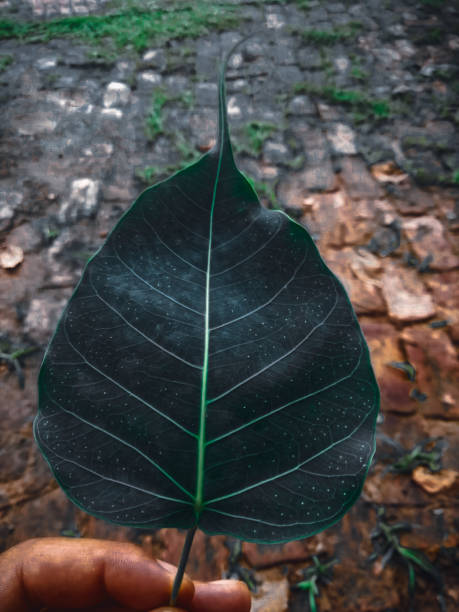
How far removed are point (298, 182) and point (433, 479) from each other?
1387 mm

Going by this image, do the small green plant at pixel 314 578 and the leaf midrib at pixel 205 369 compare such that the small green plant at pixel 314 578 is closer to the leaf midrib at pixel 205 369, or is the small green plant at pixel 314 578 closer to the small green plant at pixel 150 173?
the leaf midrib at pixel 205 369

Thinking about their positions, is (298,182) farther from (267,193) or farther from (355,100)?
(355,100)

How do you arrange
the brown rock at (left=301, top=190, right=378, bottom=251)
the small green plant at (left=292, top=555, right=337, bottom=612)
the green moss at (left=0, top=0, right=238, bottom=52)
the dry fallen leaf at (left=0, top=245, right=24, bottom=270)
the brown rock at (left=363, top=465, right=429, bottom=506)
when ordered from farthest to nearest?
the green moss at (left=0, top=0, right=238, bottom=52)
the brown rock at (left=301, top=190, right=378, bottom=251)
the dry fallen leaf at (left=0, top=245, right=24, bottom=270)
the brown rock at (left=363, top=465, right=429, bottom=506)
the small green plant at (left=292, top=555, right=337, bottom=612)

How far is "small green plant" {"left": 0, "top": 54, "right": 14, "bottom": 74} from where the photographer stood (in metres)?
2.34

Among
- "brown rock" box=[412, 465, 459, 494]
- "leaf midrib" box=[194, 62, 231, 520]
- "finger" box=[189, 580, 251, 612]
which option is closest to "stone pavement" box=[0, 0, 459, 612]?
"brown rock" box=[412, 465, 459, 494]

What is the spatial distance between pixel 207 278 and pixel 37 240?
157 cm

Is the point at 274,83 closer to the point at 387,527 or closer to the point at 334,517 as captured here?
the point at 387,527

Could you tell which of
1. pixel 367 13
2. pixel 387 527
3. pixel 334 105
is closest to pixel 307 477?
pixel 387 527

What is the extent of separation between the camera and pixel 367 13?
8.86 feet

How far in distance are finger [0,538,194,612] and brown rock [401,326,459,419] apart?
3.34 ft

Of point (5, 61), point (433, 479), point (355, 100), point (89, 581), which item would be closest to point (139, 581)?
point (89, 581)

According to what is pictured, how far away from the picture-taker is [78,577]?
0.68 metres

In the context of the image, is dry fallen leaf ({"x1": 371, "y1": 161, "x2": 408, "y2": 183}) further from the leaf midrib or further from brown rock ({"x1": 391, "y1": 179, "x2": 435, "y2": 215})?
the leaf midrib

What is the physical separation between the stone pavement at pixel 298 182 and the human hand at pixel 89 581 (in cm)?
38
